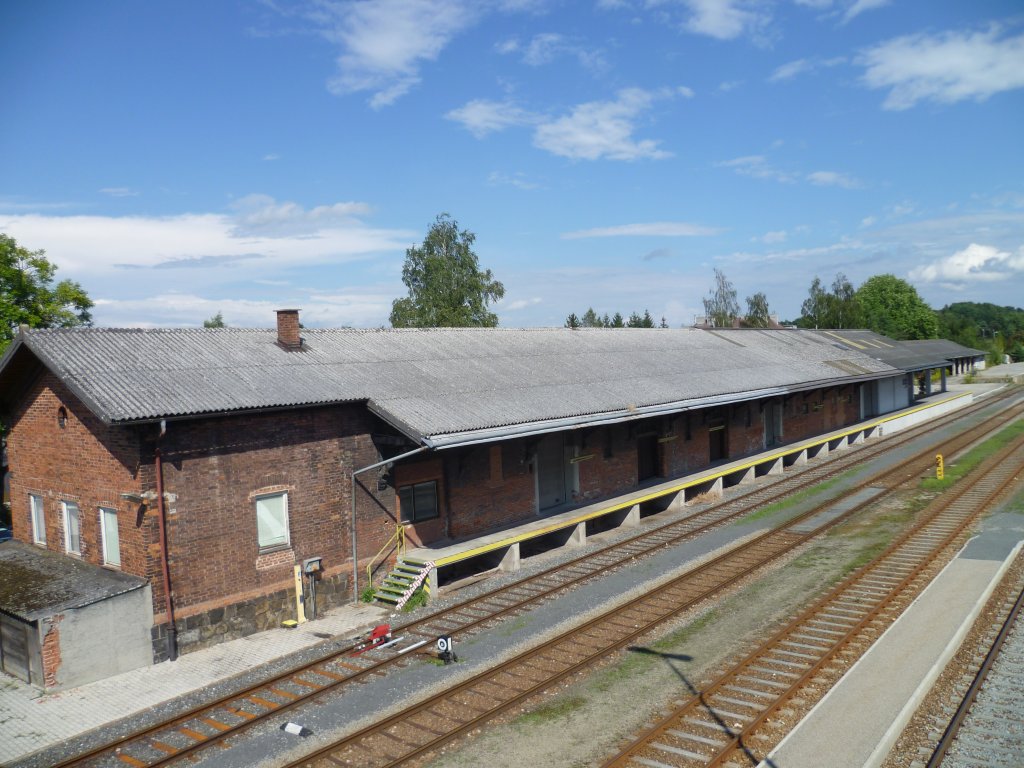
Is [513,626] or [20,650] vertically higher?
[20,650]

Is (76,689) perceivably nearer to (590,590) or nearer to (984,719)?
(590,590)

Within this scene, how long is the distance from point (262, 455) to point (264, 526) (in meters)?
1.35

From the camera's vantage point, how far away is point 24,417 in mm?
16000

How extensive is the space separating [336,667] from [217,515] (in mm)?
3536

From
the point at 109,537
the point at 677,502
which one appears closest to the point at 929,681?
the point at 677,502

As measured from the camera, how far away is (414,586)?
1534cm

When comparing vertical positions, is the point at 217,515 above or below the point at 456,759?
above

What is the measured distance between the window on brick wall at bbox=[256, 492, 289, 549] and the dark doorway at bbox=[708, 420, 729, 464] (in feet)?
57.5

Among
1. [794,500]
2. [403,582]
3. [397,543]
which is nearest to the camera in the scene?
[403,582]

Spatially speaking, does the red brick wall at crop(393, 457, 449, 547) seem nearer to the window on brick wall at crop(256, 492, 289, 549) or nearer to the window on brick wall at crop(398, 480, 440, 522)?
the window on brick wall at crop(398, 480, 440, 522)

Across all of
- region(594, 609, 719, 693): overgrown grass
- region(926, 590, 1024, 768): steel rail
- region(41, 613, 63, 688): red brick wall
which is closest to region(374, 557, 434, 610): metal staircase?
region(594, 609, 719, 693): overgrown grass

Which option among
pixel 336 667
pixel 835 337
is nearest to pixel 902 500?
A: pixel 336 667

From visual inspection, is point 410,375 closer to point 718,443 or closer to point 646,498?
point 646,498

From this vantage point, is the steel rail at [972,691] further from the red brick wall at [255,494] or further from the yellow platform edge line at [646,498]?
the red brick wall at [255,494]
